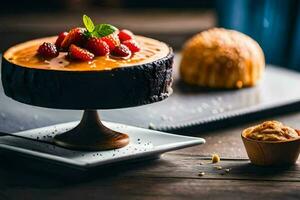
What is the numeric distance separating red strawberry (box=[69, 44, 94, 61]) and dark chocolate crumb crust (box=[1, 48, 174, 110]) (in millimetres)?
81

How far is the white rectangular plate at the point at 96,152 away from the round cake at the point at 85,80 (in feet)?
0.45

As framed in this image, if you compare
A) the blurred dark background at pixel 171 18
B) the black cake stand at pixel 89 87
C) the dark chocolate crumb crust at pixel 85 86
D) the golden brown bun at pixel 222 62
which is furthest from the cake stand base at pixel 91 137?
the blurred dark background at pixel 171 18

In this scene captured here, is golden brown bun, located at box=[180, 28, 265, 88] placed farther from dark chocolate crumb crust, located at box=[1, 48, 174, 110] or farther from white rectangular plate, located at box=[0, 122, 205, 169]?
dark chocolate crumb crust, located at box=[1, 48, 174, 110]

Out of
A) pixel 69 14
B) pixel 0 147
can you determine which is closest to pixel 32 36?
pixel 69 14

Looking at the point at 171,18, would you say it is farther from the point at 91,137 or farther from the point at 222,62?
the point at 91,137

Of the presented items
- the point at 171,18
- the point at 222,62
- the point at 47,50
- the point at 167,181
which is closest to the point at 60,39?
the point at 47,50

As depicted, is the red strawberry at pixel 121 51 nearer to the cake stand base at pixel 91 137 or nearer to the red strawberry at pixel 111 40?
the red strawberry at pixel 111 40

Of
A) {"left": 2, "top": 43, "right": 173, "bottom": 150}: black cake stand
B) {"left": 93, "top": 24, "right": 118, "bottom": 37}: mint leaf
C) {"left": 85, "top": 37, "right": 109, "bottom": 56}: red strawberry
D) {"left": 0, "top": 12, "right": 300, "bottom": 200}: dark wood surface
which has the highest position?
{"left": 93, "top": 24, "right": 118, "bottom": 37}: mint leaf

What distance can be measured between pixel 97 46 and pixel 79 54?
62mm

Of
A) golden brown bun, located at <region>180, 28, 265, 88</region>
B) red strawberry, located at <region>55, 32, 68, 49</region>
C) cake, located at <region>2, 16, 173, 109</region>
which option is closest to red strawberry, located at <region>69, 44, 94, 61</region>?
cake, located at <region>2, 16, 173, 109</region>

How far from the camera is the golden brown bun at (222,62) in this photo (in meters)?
3.33

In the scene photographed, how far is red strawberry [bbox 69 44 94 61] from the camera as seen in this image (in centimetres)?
226

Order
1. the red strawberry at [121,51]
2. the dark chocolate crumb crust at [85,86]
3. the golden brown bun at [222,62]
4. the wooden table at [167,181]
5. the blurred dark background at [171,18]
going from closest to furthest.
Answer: the wooden table at [167,181], the dark chocolate crumb crust at [85,86], the red strawberry at [121,51], the golden brown bun at [222,62], the blurred dark background at [171,18]

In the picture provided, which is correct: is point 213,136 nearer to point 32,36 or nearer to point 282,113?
point 282,113
